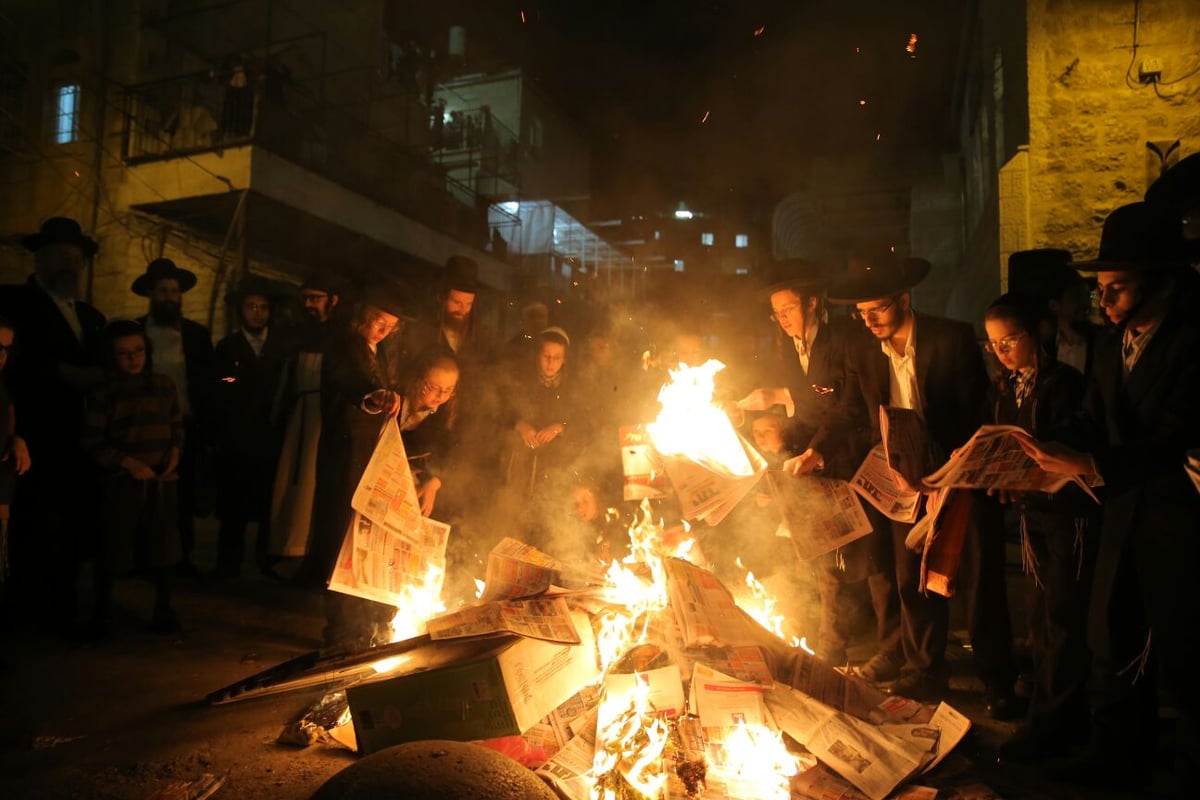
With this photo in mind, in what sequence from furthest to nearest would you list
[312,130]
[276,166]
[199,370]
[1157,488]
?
[312,130]
[276,166]
[199,370]
[1157,488]

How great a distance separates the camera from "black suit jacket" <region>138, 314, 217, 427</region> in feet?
19.7

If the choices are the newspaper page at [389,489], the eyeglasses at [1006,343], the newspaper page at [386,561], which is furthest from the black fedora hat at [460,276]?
the eyeglasses at [1006,343]

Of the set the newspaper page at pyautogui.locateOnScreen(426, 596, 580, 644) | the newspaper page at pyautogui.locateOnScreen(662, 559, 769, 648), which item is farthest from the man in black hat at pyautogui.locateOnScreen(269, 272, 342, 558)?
the newspaper page at pyautogui.locateOnScreen(662, 559, 769, 648)

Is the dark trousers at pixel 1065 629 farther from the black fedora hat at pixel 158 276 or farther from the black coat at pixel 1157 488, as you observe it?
the black fedora hat at pixel 158 276

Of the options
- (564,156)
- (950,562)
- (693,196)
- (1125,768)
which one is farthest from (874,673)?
(564,156)

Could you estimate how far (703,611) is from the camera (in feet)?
11.4

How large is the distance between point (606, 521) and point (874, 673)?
212 cm

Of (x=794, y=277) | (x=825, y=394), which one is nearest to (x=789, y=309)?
(x=794, y=277)

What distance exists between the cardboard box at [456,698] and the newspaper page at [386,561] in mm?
914

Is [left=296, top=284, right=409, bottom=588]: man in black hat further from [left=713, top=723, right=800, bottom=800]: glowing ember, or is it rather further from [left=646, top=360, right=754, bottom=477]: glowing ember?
[left=713, top=723, right=800, bottom=800]: glowing ember

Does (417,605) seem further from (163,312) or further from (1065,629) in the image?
(163,312)

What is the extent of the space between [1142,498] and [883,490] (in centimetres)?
142

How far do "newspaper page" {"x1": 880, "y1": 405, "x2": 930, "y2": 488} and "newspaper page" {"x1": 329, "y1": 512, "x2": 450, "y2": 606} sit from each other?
268 centimetres

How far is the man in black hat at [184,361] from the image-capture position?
589 centimetres
